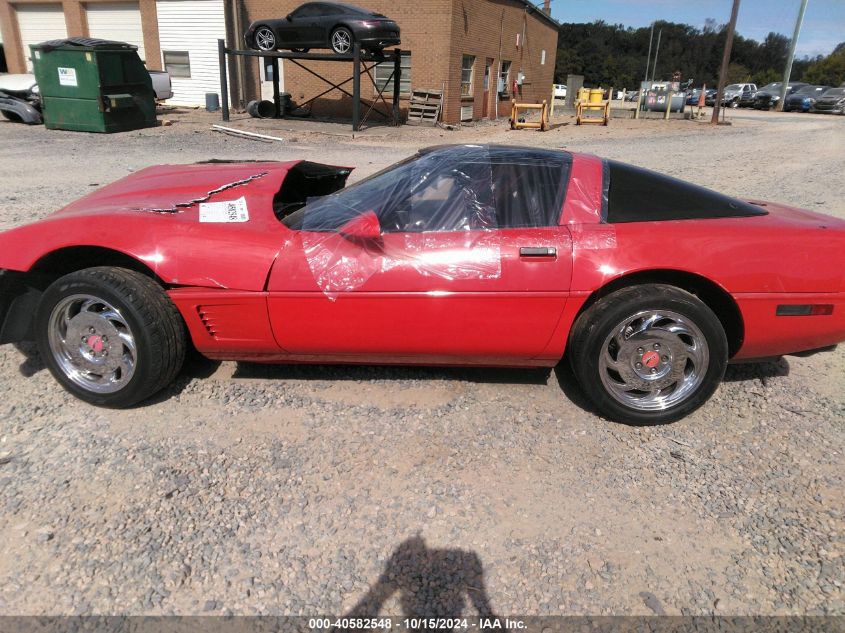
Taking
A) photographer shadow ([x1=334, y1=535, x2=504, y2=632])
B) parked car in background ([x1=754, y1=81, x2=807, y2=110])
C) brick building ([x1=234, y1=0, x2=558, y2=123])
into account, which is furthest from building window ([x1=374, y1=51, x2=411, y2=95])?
parked car in background ([x1=754, y1=81, x2=807, y2=110])

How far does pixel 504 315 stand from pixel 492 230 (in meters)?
0.44

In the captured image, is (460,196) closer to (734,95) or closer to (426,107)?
(426,107)

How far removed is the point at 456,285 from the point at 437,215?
42cm

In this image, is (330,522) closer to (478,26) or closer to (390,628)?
(390,628)

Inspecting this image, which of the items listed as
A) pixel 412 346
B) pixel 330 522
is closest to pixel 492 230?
pixel 412 346

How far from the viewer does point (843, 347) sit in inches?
167

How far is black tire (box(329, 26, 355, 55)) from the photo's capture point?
17.4 m

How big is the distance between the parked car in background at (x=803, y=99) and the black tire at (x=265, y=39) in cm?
3287

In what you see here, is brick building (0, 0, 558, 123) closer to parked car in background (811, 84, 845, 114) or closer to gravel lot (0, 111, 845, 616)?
parked car in background (811, 84, 845, 114)

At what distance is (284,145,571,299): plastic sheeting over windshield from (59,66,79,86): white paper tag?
16222 millimetres

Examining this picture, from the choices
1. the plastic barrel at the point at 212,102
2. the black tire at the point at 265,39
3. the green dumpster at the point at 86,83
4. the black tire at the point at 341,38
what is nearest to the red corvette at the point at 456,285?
the green dumpster at the point at 86,83

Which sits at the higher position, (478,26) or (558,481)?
(478,26)

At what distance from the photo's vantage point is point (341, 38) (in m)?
17.6

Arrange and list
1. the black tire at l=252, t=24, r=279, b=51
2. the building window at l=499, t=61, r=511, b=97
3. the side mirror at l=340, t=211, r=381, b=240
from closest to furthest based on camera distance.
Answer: the side mirror at l=340, t=211, r=381, b=240 → the black tire at l=252, t=24, r=279, b=51 → the building window at l=499, t=61, r=511, b=97
